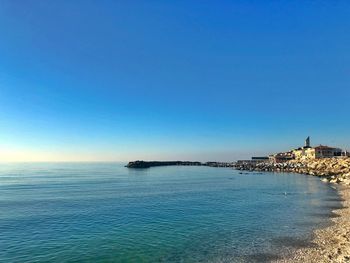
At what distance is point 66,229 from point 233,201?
95.0 ft

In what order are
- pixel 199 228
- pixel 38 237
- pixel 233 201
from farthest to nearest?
pixel 233 201 < pixel 199 228 < pixel 38 237

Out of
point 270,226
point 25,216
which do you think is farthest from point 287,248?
point 25,216

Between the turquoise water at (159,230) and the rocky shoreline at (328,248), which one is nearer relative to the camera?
the rocky shoreline at (328,248)

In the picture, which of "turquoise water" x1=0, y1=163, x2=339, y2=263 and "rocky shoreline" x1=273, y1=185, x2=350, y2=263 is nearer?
"rocky shoreline" x1=273, y1=185, x2=350, y2=263

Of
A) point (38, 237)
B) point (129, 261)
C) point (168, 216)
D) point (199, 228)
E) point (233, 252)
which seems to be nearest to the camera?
point (129, 261)

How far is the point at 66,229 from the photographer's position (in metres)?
34.0

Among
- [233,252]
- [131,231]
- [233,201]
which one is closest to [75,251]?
[131,231]

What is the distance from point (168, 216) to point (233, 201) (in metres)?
16.9

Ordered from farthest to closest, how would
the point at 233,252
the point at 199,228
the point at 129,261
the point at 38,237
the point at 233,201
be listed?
the point at 233,201
the point at 199,228
the point at 38,237
the point at 233,252
the point at 129,261

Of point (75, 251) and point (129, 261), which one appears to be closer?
point (129, 261)

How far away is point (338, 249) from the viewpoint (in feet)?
78.9

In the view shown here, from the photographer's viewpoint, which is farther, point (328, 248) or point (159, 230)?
point (159, 230)

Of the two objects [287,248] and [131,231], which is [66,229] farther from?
[287,248]

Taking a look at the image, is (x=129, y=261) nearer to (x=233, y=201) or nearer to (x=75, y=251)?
(x=75, y=251)
